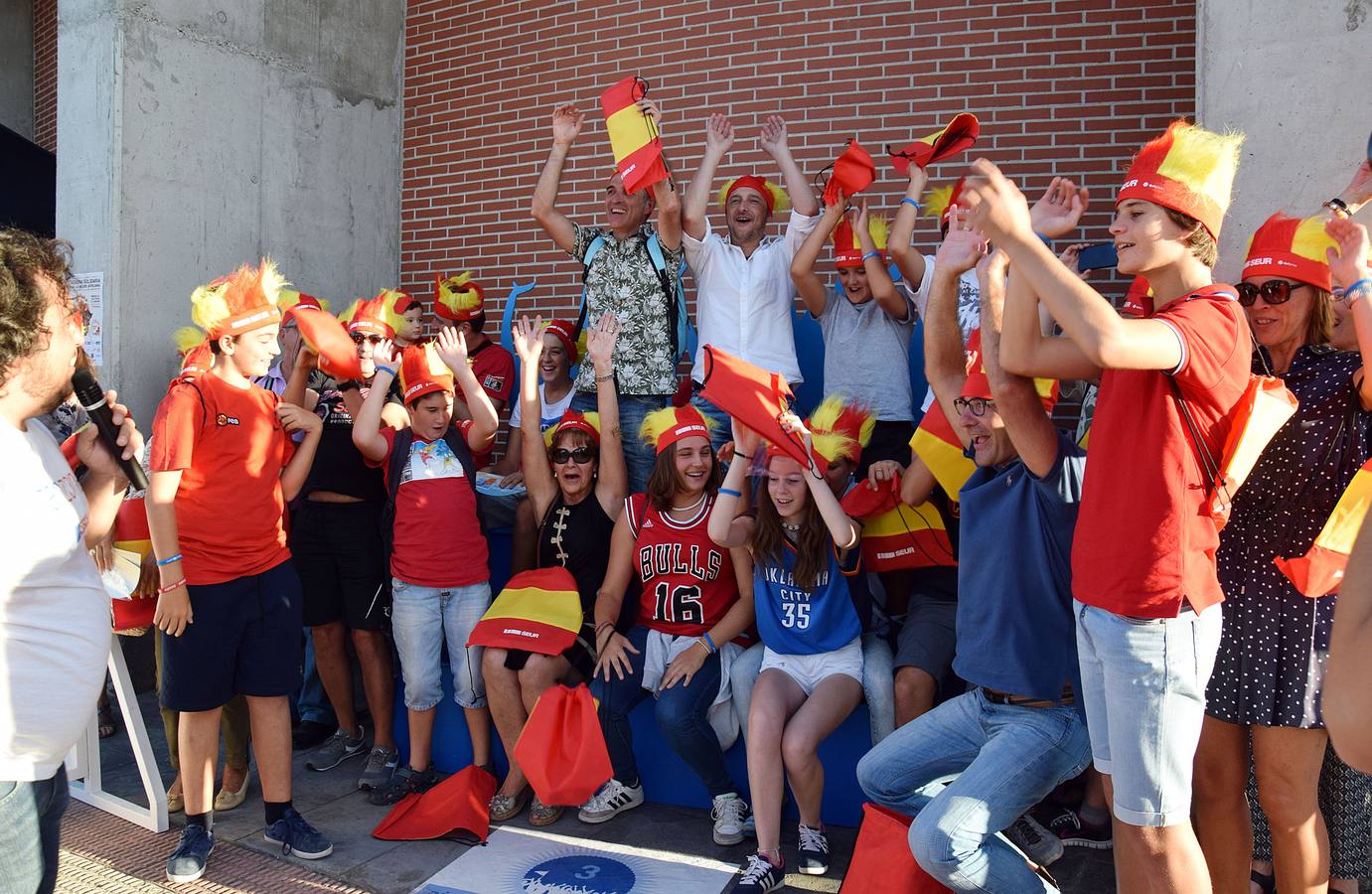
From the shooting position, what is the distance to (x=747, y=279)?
4.84 m

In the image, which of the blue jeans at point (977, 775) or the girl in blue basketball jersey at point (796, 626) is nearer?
the blue jeans at point (977, 775)

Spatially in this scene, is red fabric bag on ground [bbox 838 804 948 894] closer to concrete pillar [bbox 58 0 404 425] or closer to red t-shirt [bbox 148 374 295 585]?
red t-shirt [bbox 148 374 295 585]

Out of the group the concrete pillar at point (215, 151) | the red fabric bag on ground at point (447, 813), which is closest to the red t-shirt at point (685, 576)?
the red fabric bag on ground at point (447, 813)

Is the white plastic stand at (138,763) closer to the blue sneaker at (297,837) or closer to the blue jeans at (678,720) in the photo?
the blue sneaker at (297,837)

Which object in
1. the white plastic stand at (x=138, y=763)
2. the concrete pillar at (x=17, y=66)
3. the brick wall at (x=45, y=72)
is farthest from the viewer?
the concrete pillar at (x=17, y=66)

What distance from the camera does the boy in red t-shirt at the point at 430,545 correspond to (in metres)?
4.32

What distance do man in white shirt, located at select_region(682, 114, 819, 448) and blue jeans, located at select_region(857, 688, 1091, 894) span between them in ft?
6.82

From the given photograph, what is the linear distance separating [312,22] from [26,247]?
19.2 feet

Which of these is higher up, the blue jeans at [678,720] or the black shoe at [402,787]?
the blue jeans at [678,720]

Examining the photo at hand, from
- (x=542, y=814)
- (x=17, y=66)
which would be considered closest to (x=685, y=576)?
(x=542, y=814)

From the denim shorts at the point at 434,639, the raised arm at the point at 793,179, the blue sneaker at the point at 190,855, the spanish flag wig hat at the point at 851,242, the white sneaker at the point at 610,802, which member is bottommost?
the blue sneaker at the point at 190,855

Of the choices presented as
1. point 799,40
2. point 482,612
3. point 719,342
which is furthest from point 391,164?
point 482,612

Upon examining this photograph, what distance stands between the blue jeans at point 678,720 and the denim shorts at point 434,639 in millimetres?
628

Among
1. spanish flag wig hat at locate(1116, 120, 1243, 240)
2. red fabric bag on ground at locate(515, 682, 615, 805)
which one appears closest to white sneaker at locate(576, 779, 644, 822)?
red fabric bag on ground at locate(515, 682, 615, 805)
